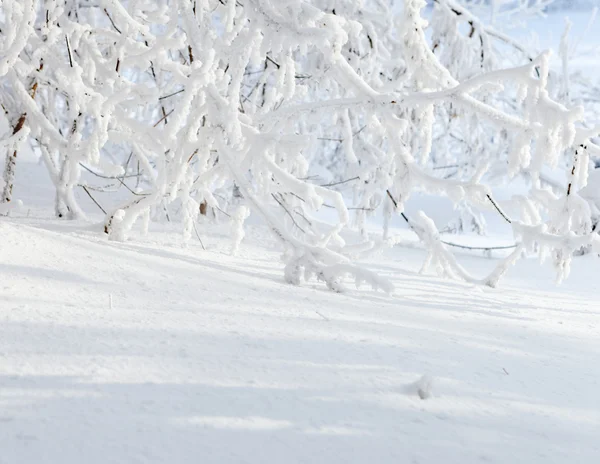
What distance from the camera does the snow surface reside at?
1.33 m

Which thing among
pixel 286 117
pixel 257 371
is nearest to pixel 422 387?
pixel 257 371

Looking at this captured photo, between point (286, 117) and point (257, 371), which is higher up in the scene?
point (286, 117)

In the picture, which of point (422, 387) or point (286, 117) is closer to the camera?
point (422, 387)

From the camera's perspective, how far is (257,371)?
1.70 meters

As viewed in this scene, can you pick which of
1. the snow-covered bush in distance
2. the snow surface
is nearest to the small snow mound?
the snow surface

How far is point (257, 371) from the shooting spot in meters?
1.70

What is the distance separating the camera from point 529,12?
8422mm

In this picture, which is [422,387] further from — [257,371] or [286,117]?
[286,117]

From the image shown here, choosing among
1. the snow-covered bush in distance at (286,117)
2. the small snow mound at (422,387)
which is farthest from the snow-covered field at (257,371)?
the snow-covered bush in distance at (286,117)

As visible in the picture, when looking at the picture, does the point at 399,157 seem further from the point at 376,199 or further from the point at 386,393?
the point at 376,199

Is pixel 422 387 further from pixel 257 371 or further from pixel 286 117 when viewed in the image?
pixel 286 117

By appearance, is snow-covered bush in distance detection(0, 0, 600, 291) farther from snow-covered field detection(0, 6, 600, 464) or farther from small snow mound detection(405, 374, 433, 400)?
small snow mound detection(405, 374, 433, 400)

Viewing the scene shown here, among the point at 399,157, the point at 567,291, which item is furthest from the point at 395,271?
the point at 399,157

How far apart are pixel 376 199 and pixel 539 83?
535cm
